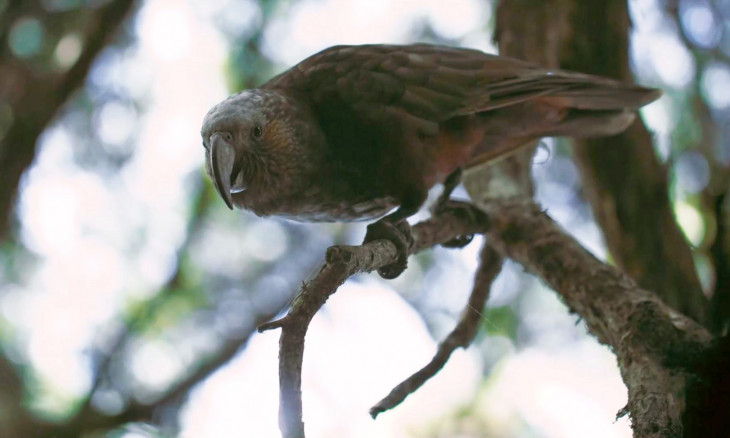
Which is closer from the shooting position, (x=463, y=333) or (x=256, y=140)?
(x=256, y=140)

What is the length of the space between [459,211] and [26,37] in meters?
2.92

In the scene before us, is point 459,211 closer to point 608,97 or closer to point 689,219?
point 608,97

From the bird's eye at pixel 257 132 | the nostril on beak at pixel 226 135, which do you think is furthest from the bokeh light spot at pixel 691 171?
the nostril on beak at pixel 226 135

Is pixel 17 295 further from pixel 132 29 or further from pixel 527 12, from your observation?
pixel 527 12

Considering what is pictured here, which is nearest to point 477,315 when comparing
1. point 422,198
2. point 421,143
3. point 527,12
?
point 422,198

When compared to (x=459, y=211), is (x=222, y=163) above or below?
above

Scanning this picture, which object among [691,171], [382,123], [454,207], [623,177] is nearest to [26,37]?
[382,123]

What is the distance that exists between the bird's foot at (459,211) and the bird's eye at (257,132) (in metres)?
0.99

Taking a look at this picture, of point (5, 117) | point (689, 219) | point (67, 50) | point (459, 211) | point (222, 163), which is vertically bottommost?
point (689, 219)

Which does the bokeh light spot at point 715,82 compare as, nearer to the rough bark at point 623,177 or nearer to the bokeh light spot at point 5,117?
the rough bark at point 623,177

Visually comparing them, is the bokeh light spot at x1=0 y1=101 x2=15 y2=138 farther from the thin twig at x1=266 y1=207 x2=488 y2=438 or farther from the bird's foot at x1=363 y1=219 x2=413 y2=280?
the thin twig at x1=266 y1=207 x2=488 y2=438

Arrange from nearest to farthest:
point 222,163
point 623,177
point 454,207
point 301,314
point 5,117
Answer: point 301,314 → point 222,163 → point 454,207 → point 623,177 → point 5,117

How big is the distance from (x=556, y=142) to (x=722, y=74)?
1.35 meters

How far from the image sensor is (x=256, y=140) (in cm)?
246
